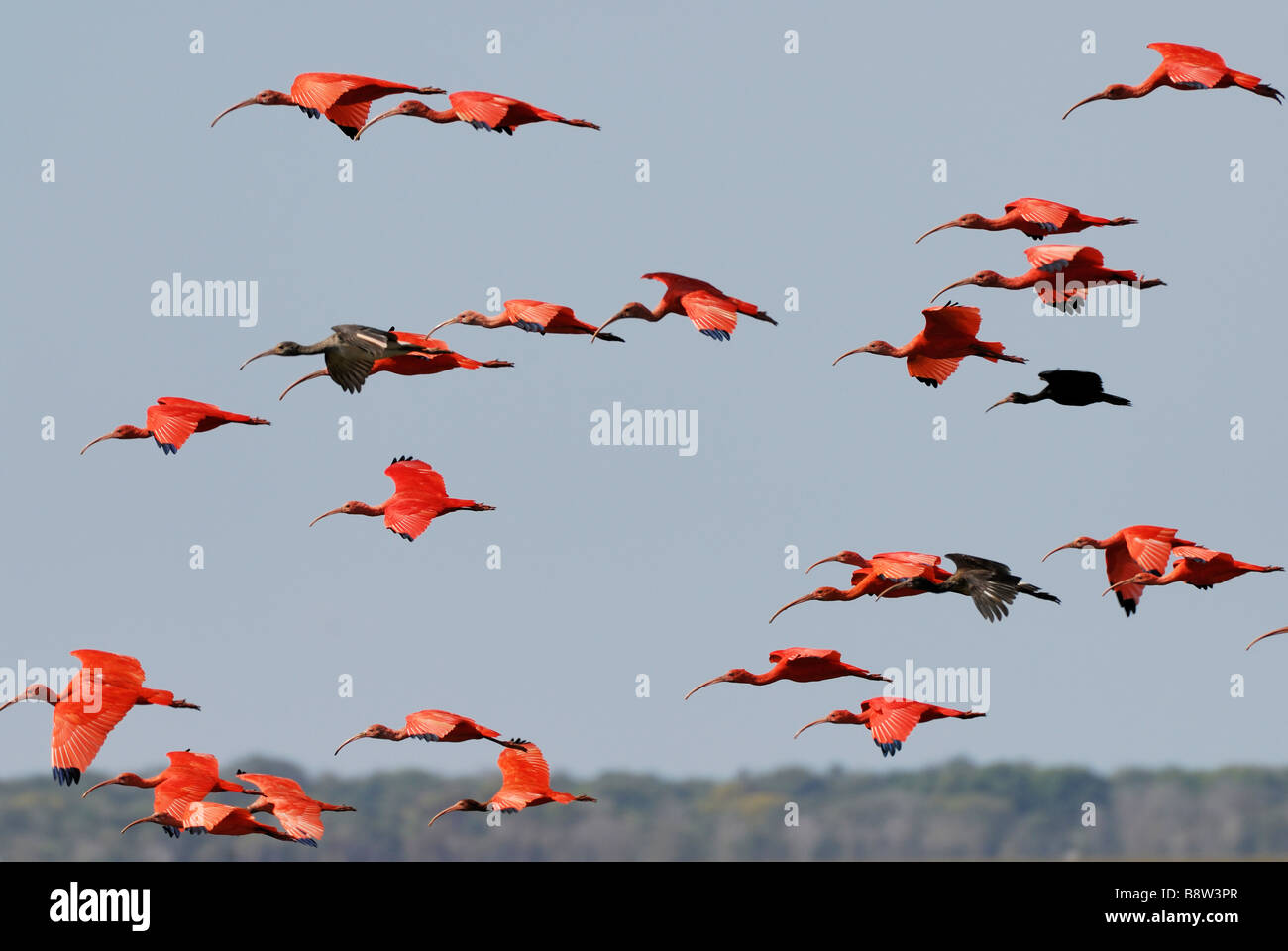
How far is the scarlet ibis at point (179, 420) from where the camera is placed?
132ft

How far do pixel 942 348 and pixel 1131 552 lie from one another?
6.19 m

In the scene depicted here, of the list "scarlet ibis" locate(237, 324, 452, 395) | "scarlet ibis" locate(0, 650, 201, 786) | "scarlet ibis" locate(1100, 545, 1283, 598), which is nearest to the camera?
"scarlet ibis" locate(0, 650, 201, 786)

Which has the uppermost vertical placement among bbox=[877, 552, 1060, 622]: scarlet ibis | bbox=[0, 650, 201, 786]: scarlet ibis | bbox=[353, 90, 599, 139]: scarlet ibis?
bbox=[353, 90, 599, 139]: scarlet ibis

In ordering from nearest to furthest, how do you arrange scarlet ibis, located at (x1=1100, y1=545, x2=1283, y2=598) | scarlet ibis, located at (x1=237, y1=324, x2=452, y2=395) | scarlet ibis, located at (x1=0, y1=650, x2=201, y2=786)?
scarlet ibis, located at (x1=0, y1=650, x2=201, y2=786), scarlet ibis, located at (x1=237, y1=324, x2=452, y2=395), scarlet ibis, located at (x1=1100, y1=545, x2=1283, y2=598)

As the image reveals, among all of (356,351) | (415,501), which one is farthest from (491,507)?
(356,351)

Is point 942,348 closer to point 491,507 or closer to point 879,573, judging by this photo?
point 879,573

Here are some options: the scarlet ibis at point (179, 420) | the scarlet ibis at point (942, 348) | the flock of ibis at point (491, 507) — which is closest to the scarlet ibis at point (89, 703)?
the flock of ibis at point (491, 507)

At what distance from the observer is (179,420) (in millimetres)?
40375

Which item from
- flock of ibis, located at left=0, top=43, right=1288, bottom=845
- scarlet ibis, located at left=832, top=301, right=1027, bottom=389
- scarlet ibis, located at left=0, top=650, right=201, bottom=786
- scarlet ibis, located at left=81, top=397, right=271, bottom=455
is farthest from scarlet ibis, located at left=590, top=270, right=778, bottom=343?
scarlet ibis, located at left=0, top=650, right=201, bottom=786

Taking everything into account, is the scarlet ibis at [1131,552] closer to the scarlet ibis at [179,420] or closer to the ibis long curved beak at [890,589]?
the ibis long curved beak at [890,589]

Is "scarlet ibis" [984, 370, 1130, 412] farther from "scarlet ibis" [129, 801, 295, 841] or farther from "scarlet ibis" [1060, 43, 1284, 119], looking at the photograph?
"scarlet ibis" [129, 801, 295, 841]

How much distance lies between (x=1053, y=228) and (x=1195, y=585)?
693 centimetres

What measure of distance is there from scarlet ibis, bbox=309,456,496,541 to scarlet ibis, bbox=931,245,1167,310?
950cm

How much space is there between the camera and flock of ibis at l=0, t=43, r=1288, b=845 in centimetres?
3766
